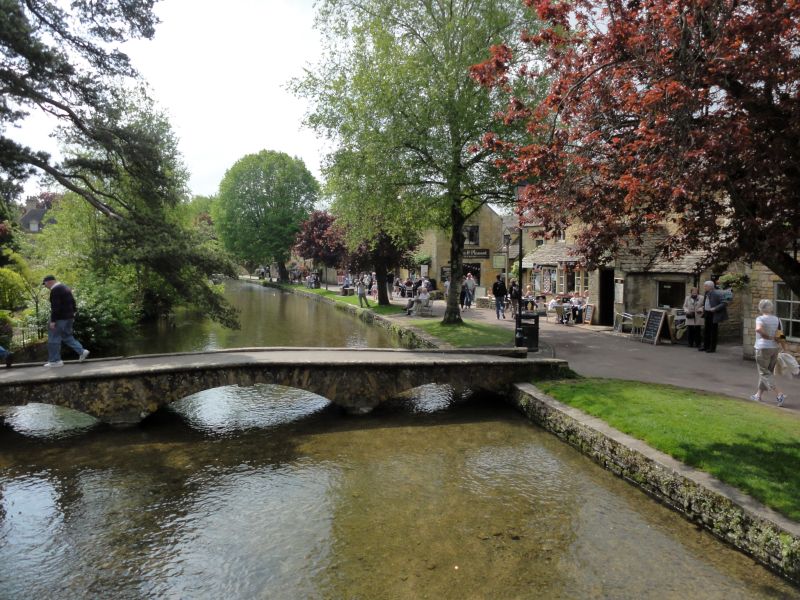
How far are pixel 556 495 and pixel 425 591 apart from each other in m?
2.94

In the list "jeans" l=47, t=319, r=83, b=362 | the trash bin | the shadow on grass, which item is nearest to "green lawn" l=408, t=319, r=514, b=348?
the trash bin

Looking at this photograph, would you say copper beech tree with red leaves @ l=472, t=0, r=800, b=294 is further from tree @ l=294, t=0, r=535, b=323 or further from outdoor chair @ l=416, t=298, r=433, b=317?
outdoor chair @ l=416, t=298, r=433, b=317

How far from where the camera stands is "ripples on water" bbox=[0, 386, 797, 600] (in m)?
5.80

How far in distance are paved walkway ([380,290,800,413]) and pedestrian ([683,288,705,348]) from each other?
0.42 m

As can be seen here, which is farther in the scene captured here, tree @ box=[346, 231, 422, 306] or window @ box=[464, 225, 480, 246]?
window @ box=[464, 225, 480, 246]

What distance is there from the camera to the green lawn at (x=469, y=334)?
17.0 m

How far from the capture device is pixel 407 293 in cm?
3706

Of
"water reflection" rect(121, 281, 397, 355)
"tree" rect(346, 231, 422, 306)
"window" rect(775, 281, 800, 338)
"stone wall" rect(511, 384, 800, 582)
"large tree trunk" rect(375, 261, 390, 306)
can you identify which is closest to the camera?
"stone wall" rect(511, 384, 800, 582)

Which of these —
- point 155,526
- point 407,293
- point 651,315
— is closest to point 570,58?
point 155,526

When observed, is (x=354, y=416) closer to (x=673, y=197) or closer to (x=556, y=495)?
(x=556, y=495)

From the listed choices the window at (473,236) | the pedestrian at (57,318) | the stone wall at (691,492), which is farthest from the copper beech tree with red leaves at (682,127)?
the window at (473,236)

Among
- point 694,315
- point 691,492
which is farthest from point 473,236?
point 691,492

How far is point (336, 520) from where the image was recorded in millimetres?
7164

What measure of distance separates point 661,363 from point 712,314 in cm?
282
